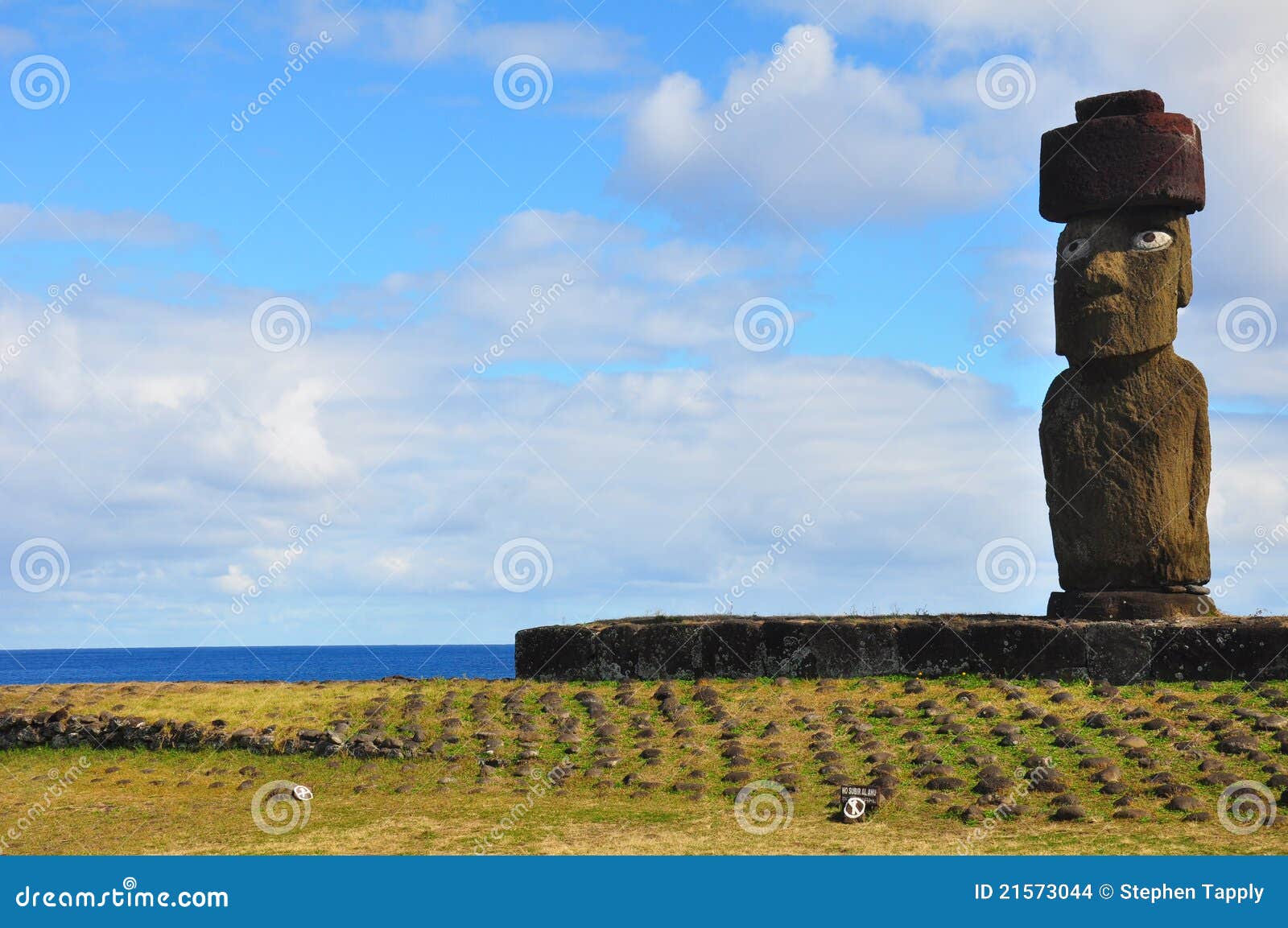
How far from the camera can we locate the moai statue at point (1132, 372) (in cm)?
1407

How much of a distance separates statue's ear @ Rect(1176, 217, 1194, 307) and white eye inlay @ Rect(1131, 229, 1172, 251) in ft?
0.58

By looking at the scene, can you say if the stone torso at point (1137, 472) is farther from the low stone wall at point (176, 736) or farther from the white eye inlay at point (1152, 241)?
the low stone wall at point (176, 736)

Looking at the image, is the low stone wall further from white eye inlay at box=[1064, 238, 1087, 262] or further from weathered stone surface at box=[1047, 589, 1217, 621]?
white eye inlay at box=[1064, 238, 1087, 262]

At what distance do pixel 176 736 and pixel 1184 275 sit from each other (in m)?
11.5

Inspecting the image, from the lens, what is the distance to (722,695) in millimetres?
13234

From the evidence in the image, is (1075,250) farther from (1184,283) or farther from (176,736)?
(176,736)

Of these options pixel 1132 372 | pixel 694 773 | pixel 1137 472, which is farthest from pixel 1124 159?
pixel 694 773

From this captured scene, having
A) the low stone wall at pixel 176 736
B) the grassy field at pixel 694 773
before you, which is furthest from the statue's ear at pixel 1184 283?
the low stone wall at pixel 176 736

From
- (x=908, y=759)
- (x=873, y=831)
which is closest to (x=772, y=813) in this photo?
(x=873, y=831)

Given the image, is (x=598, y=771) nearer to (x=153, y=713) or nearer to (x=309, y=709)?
(x=309, y=709)

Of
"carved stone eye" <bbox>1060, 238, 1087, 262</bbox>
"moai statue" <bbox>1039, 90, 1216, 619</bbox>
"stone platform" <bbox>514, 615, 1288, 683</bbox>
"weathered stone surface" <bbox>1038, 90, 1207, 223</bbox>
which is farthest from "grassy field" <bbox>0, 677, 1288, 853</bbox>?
"weathered stone surface" <bbox>1038, 90, 1207, 223</bbox>

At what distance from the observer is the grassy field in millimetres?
9281

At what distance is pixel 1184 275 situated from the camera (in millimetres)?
14227

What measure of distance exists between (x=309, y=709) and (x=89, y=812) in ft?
9.38
